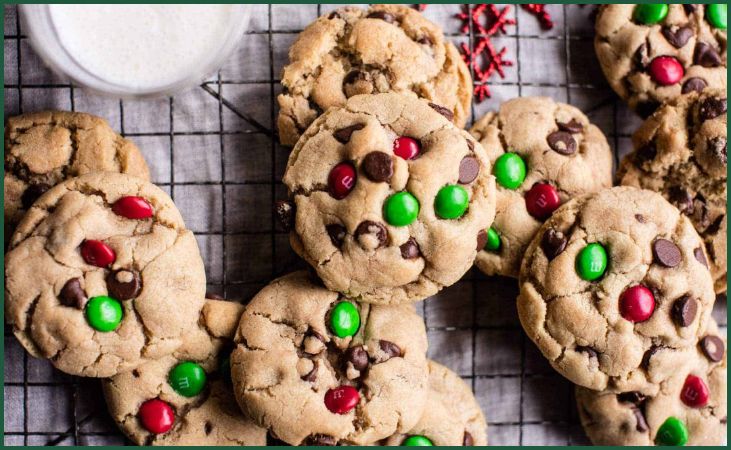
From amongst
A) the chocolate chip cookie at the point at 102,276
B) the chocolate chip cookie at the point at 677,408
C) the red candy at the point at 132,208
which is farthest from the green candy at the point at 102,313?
the chocolate chip cookie at the point at 677,408

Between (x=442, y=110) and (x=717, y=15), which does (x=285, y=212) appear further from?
(x=717, y=15)

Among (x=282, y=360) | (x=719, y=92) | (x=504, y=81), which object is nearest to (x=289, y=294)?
(x=282, y=360)

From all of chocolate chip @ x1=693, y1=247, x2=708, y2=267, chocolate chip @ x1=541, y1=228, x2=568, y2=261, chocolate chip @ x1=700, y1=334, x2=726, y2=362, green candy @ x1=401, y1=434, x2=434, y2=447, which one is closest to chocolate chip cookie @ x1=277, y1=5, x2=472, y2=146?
chocolate chip @ x1=541, y1=228, x2=568, y2=261

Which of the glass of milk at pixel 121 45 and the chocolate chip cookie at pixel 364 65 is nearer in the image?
the glass of milk at pixel 121 45

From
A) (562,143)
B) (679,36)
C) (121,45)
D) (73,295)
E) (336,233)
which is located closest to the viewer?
(73,295)

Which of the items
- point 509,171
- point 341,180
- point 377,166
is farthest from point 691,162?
point 341,180

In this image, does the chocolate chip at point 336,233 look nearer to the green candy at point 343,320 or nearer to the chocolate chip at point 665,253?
the green candy at point 343,320
